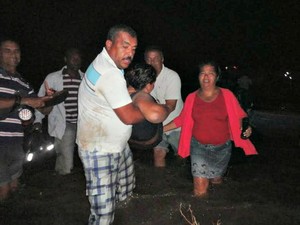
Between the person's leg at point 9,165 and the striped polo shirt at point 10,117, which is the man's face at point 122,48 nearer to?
the striped polo shirt at point 10,117

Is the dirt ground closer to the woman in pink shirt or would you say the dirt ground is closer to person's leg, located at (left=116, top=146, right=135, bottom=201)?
the woman in pink shirt

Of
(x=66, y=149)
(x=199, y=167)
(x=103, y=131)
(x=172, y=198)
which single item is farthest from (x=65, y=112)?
(x=103, y=131)

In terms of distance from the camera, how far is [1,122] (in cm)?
474

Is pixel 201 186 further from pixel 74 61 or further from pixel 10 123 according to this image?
pixel 74 61

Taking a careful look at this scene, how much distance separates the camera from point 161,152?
663 centimetres

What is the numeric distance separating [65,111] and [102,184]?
10.3ft

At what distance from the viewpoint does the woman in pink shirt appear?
16.0 ft

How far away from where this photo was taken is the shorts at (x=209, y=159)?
16.5 feet

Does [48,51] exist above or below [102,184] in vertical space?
above

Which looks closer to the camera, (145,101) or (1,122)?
(145,101)

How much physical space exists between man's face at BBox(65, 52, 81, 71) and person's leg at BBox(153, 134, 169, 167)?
2006mm

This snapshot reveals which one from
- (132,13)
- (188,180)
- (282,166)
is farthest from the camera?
(132,13)

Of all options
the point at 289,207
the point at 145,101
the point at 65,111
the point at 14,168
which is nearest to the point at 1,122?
the point at 14,168

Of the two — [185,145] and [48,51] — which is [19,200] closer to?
[185,145]
